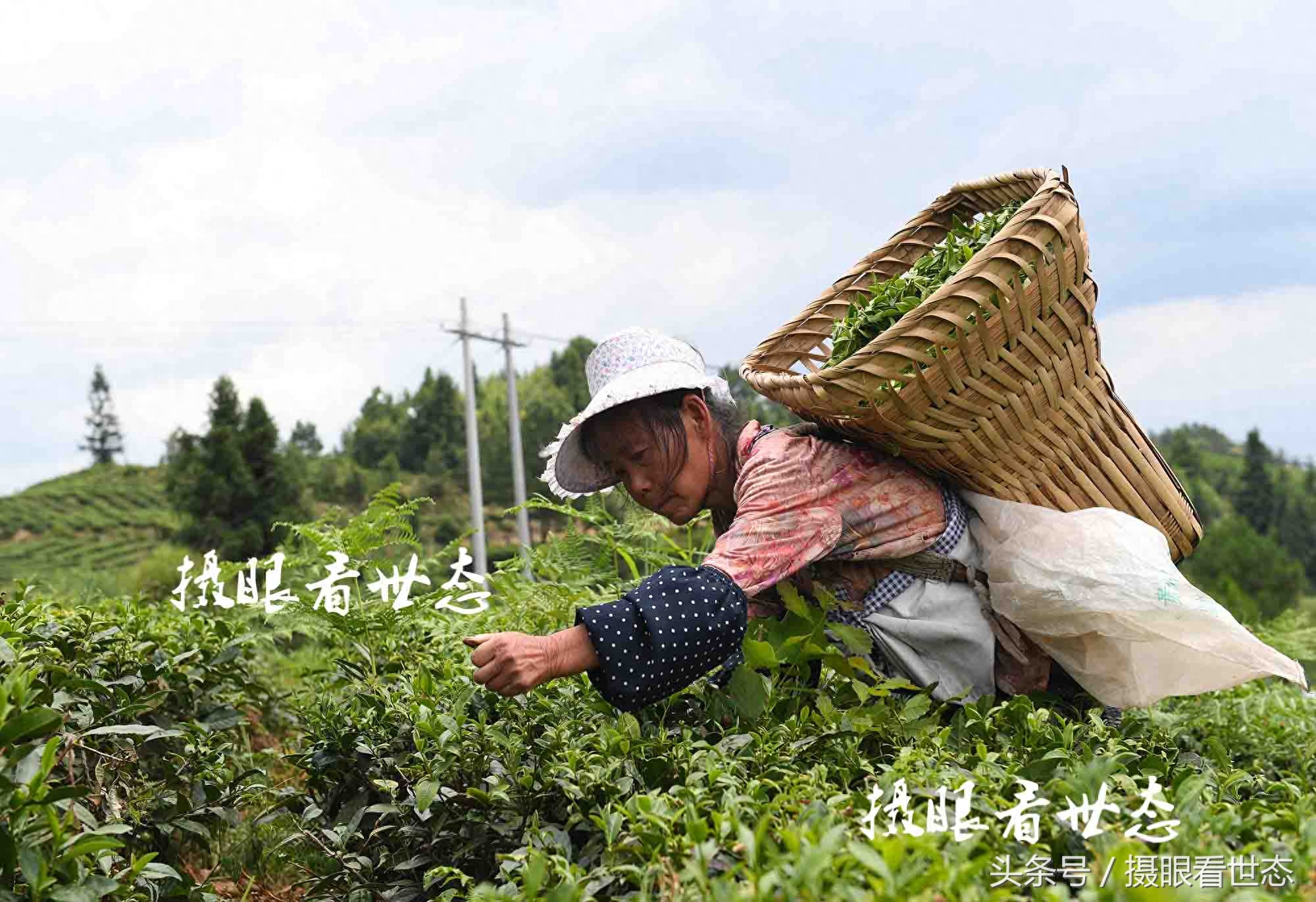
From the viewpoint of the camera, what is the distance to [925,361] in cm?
222

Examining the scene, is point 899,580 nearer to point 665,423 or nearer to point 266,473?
point 665,423

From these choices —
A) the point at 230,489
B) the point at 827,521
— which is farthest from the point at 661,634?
the point at 230,489

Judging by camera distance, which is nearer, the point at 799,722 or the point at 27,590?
the point at 799,722

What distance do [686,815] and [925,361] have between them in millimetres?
1090

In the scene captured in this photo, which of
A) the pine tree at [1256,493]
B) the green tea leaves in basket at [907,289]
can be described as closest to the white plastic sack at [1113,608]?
the green tea leaves in basket at [907,289]

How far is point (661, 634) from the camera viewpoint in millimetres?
2072

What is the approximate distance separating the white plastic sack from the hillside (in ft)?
115

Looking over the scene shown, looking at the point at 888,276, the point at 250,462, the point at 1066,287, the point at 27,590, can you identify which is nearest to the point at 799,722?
the point at 1066,287

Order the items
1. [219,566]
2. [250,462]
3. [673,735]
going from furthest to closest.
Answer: [250,462], [219,566], [673,735]

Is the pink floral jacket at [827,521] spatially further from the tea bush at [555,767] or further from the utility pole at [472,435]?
the utility pole at [472,435]

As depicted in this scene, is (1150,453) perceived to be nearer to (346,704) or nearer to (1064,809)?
(1064,809)

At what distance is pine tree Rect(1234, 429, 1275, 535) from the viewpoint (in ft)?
169

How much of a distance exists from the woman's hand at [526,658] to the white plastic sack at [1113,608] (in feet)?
3.11

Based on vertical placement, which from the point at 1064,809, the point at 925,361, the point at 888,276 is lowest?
the point at 1064,809
